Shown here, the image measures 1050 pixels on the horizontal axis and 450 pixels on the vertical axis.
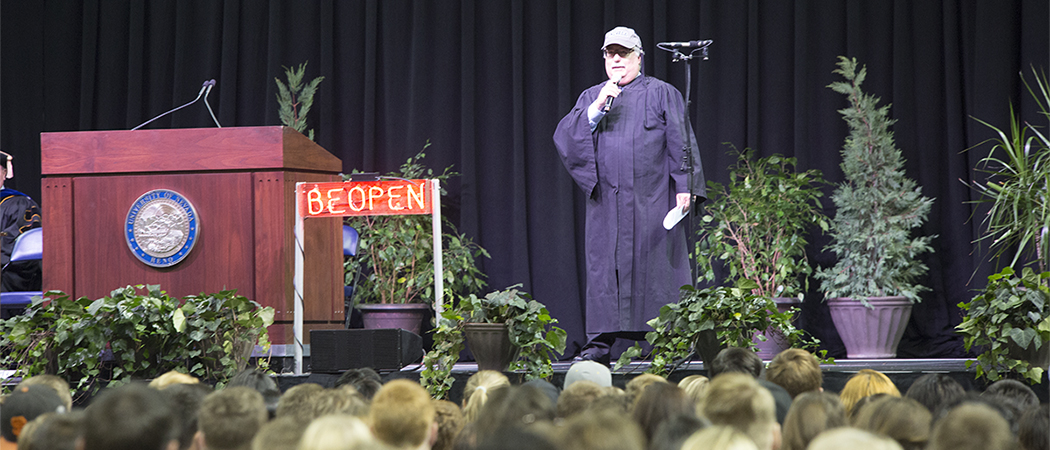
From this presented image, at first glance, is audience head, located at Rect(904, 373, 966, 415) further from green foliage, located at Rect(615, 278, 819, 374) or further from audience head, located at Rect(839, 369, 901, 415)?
green foliage, located at Rect(615, 278, 819, 374)

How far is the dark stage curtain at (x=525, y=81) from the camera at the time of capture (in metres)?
6.00

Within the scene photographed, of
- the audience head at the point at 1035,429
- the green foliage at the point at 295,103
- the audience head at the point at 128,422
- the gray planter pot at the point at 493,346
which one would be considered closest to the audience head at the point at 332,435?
the audience head at the point at 128,422

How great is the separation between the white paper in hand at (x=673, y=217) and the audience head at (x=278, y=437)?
10.3 feet

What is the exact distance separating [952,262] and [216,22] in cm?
511

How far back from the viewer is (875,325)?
5504 mm

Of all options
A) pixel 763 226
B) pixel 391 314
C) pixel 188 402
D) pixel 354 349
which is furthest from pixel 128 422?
pixel 763 226

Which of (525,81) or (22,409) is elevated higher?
(525,81)

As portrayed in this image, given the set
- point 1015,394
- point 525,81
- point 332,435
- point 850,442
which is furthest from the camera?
point 525,81

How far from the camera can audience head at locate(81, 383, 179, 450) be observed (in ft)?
5.57

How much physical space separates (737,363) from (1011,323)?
1.20 meters

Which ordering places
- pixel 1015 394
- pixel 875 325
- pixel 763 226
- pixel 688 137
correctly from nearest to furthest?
1. pixel 1015 394
2. pixel 688 137
3. pixel 875 325
4. pixel 763 226

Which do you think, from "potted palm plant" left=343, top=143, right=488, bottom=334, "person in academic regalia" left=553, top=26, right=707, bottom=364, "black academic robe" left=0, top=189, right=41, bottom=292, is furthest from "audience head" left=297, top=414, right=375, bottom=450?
"black academic robe" left=0, top=189, right=41, bottom=292

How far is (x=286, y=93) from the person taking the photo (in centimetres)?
651

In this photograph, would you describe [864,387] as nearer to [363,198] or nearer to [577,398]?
[577,398]
